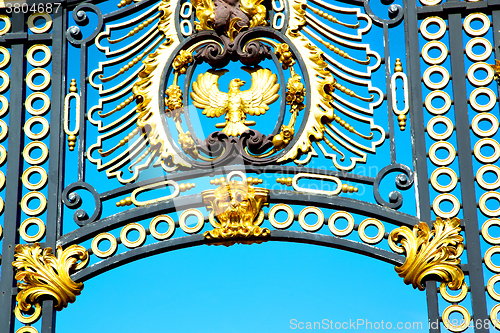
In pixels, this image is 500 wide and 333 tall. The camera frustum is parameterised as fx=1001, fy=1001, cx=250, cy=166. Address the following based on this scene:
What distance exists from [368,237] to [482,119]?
1.03 meters

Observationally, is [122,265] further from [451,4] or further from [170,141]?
[451,4]

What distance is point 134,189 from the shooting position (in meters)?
6.21

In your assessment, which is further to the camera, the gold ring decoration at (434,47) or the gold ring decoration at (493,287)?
the gold ring decoration at (434,47)

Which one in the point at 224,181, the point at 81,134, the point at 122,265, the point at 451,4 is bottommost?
the point at 122,265

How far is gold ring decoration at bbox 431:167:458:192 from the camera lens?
5988 mm

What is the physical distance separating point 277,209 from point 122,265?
1.00 meters

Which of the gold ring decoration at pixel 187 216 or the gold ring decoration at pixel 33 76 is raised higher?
the gold ring decoration at pixel 33 76

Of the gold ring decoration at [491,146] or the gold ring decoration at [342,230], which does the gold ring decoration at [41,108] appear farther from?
the gold ring decoration at [491,146]

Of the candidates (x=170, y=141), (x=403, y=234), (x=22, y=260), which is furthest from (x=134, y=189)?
(x=403, y=234)

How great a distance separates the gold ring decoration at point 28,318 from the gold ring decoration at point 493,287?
2.64 m

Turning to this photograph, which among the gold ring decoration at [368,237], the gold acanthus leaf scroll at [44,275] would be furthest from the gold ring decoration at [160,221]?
the gold ring decoration at [368,237]

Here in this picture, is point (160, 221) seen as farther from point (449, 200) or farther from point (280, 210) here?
point (449, 200)

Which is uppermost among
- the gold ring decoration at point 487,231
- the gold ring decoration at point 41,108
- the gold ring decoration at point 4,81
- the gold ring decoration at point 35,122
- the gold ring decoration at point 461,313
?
the gold ring decoration at point 4,81

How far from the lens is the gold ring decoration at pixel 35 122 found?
6.42 meters
